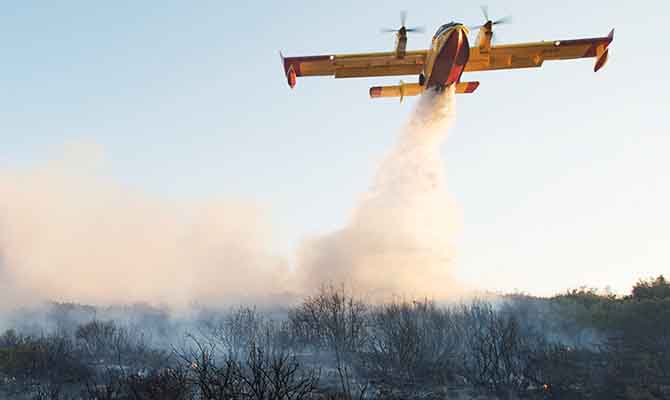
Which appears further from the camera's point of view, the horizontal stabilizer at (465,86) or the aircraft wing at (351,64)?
the horizontal stabilizer at (465,86)

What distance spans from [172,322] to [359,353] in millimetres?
24169

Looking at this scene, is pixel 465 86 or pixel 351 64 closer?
pixel 351 64

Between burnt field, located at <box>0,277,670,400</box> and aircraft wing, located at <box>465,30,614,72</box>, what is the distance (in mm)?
17335

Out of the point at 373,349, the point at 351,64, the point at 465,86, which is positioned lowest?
the point at 373,349

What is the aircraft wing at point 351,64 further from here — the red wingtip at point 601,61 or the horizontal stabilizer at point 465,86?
the red wingtip at point 601,61

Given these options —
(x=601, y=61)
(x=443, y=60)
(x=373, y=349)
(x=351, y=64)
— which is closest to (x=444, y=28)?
(x=443, y=60)

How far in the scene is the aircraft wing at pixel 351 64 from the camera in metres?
30.8

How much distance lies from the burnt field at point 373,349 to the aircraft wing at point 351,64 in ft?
56.8

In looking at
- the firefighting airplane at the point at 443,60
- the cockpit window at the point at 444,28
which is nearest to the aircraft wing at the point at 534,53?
the firefighting airplane at the point at 443,60

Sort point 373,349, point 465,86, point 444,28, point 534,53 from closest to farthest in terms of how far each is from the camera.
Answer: point 444,28 < point 534,53 < point 465,86 < point 373,349

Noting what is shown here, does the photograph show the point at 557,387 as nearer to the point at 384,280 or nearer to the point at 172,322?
the point at 384,280

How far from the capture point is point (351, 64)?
3098 cm

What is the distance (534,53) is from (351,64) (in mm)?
12228

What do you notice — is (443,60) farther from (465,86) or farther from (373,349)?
(373,349)
